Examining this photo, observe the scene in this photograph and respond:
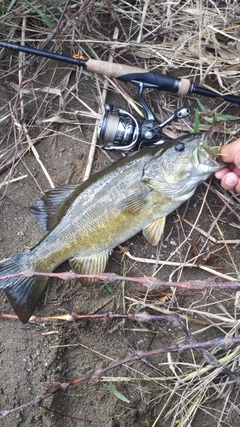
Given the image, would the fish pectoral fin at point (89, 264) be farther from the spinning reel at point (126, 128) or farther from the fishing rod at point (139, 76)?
the fishing rod at point (139, 76)

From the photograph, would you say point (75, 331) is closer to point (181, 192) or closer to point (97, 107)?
point (181, 192)

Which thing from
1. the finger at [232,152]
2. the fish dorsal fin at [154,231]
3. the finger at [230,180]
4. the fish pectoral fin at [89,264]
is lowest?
the fish pectoral fin at [89,264]

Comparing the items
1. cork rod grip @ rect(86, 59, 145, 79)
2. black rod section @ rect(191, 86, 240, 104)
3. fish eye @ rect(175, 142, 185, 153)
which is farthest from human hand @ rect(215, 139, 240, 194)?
cork rod grip @ rect(86, 59, 145, 79)

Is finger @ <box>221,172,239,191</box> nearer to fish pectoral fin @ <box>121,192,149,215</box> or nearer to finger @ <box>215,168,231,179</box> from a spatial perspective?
finger @ <box>215,168,231,179</box>

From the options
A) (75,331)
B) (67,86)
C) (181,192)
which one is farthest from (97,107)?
(75,331)

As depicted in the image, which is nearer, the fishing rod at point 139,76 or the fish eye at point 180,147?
the fish eye at point 180,147

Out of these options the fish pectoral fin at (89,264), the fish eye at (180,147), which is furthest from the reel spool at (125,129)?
the fish pectoral fin at (89,264)

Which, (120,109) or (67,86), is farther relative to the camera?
(67,86)
